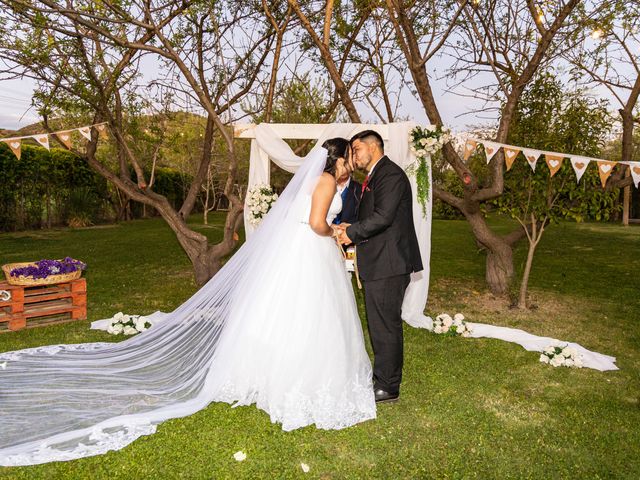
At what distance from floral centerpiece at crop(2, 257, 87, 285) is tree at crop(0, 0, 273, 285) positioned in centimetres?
204

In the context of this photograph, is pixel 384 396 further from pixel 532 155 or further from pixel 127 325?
pixel 532 155

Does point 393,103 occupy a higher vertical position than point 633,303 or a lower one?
higher

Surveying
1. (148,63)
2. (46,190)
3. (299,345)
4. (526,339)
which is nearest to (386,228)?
(299,345)

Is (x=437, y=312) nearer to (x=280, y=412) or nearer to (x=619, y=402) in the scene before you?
(x=619, y=402)

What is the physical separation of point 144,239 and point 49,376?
34.4 ft

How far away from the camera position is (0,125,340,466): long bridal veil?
2.98 m

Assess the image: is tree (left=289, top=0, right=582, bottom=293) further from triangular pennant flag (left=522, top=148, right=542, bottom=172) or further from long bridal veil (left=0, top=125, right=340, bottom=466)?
long bridal veil (left=0, top=125, right=340, bottom=466)

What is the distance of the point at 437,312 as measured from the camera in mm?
6598

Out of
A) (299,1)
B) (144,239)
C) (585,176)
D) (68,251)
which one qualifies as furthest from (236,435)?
(144,239)

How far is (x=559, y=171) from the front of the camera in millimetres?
6148

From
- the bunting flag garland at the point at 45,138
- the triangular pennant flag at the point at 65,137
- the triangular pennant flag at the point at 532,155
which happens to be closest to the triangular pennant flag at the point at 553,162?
the triangular pennant flag at the point at 532,155

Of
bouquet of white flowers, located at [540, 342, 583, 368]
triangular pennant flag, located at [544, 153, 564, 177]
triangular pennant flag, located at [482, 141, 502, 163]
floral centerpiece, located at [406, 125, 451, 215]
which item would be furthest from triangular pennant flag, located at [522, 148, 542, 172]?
bouquet of white flowers, located at [540, 342, 583, 368]

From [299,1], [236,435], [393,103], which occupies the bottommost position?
[236,435]

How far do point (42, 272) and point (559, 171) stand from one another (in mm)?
6146
